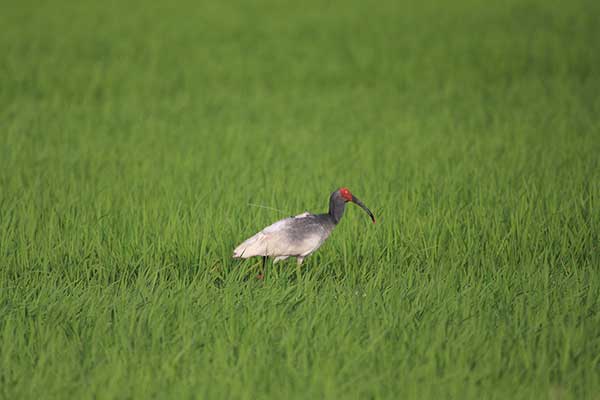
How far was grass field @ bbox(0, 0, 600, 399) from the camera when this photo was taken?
3.85 m

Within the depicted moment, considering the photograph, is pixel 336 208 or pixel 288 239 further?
pixel 336 208

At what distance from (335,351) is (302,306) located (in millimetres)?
539

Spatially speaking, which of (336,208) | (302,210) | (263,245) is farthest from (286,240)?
(302,210)

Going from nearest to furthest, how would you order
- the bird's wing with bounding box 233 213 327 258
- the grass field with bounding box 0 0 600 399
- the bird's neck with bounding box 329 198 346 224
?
1. the grass field with bounding box 0 0 600 399
2. the bird's wing with bounding box 233 213 327 258
3. the bird's neck with bounding box 329 198 346 224

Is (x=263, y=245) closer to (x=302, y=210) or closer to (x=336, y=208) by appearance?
(x=336, y=208)

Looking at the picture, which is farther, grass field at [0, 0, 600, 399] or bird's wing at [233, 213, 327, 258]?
bird's wing at [233, 213, 327, 258]

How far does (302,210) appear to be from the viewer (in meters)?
6.32

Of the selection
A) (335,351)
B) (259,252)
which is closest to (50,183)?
(259,252)

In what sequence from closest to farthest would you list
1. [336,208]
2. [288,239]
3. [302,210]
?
[288,239] → [336,208] → [302,210]

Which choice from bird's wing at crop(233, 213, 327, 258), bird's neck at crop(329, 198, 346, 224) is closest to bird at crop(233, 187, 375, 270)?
bird's wing at crop(233, 213, 327, 258)

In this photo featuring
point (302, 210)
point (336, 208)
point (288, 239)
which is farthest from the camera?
point (302, 210)

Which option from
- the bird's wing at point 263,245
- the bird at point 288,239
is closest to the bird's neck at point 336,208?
the bird at point 288,239

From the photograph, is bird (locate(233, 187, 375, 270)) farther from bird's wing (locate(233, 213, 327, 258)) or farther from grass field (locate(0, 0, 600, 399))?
grass field (locate(0, 0, 600, 399))

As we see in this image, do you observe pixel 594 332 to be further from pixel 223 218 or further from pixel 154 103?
pixel 154 103
